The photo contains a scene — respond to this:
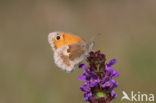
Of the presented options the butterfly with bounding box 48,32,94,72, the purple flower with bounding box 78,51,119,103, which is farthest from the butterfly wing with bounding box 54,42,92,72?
the purple flower with bounding box 78,51,119,103

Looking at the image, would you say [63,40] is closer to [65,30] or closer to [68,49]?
[68,49]

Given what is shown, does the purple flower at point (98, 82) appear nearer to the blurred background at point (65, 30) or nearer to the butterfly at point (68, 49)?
the butterfly at point (68, 49)

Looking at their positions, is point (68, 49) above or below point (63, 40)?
below

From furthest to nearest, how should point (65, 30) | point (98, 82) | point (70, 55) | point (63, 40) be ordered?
1. point (65, 30)
2. point (63, 40)
3. point (70, 55)
4. point (98, 82)

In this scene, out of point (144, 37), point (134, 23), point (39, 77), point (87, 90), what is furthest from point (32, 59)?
point (87, 90)

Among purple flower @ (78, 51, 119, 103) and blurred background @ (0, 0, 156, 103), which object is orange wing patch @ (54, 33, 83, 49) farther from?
blurred background @ (0, 0, 156, 103)

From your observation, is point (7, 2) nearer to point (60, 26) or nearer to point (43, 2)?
point (43, 2)

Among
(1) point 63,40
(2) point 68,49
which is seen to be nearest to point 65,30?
(1) point 63,40
